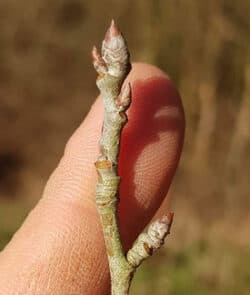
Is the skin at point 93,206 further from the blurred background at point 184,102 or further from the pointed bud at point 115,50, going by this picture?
the blurred background at point 184,102

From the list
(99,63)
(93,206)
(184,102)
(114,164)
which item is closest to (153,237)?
(114,164)

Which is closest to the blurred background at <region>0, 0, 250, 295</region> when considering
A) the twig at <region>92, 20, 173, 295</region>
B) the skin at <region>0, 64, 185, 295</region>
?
the skin at <region>0, 64, 185, 295</region>

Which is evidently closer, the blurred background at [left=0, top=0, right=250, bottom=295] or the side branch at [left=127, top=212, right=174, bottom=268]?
the side branch at [left=127, top=212, right=174, bottom=268]

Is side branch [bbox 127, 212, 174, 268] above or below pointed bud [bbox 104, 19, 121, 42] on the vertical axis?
below

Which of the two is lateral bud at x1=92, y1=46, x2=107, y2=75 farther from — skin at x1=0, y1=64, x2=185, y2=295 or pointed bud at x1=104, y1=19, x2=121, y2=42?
skin at x1=0, y1=64, x2=185, y2=295

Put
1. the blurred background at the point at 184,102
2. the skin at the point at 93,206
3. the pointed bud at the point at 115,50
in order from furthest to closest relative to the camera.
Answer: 1. the blurred background at the point at 184,102
2. the skin at the point at 93,206
3. the pointed bud at the point at 115,50

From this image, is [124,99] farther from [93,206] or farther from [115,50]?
[93,206]

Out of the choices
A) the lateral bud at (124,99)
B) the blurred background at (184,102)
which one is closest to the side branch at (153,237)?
the lateral bud at (124,99)
